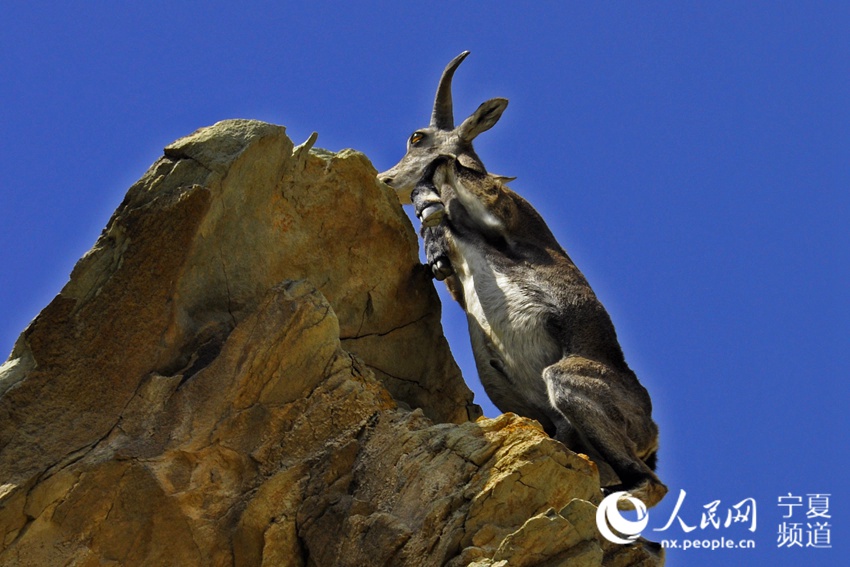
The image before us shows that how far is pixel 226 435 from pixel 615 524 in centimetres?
277

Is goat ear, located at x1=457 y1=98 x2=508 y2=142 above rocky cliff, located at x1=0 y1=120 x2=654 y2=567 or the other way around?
above

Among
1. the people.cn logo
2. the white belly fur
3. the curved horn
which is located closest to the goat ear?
the curved horn

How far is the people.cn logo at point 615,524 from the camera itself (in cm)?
830

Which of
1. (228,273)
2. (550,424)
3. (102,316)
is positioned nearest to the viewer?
(102,316)

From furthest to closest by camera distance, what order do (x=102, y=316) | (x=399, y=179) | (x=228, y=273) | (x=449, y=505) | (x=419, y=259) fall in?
(x=399, y=179) < (x=419, y=259) < (x=228, y=273) < (x=102, y=316) < (x=449, y=505)

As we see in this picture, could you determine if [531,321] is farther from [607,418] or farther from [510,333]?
[607,418]

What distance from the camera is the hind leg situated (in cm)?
915

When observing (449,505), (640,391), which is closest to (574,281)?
(640,391)

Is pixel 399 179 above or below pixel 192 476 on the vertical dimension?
above

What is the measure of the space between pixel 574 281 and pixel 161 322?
152 inches

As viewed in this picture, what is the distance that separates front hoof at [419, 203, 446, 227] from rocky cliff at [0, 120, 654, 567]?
7.54 feet

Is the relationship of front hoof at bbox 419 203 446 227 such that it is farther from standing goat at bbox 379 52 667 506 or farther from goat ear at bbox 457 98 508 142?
goat ear at bbox 457 98 508 142

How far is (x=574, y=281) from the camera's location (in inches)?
420

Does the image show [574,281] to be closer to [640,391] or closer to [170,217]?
[640,391]
